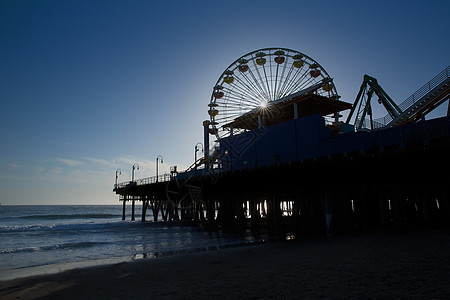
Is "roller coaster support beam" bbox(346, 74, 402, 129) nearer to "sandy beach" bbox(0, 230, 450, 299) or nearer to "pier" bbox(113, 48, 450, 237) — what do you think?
"pier" bbox(113, 48, 450, 237)

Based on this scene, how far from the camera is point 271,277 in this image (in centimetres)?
959

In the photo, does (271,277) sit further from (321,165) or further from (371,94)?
(371,94)

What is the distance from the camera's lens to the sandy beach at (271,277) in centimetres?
767

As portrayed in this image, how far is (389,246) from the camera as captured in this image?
14352 millimetres

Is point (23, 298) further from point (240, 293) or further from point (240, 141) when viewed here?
point (240, 141)

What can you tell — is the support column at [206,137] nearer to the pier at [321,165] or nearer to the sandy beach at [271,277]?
the pier at [321,165]

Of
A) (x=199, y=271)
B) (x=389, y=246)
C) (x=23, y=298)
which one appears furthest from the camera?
(x=389, y=246)

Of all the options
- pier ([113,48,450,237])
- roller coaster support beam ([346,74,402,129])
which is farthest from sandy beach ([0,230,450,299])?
roller coaster support beam ([346,74,402,129])

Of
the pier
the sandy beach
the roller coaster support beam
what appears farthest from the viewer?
the roller coaster support beam

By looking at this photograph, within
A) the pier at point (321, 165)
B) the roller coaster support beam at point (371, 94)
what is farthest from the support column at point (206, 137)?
the roller coaster support beam at point (371, 94)

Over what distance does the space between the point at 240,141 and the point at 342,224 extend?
723 inches

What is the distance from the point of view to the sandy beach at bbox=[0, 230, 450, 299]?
302 inches

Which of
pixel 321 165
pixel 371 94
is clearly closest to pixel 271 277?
pixel 321 165

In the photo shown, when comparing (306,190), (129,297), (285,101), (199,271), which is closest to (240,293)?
(129,297)
